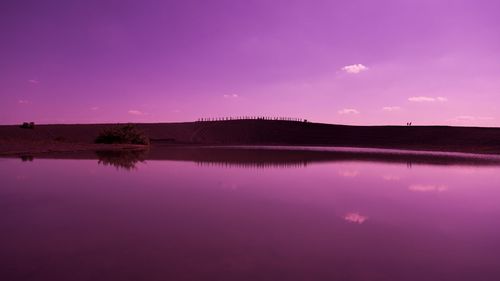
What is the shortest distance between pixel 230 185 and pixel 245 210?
541 cm

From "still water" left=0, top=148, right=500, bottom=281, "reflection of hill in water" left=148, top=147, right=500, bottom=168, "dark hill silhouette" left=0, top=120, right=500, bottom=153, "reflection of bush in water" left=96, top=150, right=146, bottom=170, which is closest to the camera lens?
"still water" left=0, top=148, right=500, bottom=281

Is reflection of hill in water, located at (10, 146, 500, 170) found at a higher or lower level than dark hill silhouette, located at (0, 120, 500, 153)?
lower

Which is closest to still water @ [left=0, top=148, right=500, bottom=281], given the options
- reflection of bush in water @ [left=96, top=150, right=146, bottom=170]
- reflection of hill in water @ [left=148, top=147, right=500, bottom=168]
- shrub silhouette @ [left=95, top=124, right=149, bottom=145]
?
reflection of bush in water @ [left=96, top=150, right=146, bottom=170]

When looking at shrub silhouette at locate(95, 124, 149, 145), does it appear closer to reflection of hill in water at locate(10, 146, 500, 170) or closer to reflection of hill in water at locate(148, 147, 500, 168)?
reflection of hill in water at locate(10, 146, 500, 170)

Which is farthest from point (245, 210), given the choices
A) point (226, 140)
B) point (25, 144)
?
point (226, 140)

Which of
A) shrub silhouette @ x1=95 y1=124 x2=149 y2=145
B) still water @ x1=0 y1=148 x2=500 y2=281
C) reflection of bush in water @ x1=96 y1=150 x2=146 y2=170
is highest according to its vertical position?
shrub silhouette @ x1=95 y1=124 x2=149 y2=145

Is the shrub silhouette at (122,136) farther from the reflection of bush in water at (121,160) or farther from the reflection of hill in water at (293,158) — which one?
the reflection of bush in water at (121,160)

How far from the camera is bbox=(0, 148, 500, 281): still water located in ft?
20.7

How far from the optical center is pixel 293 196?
1380 centimetres

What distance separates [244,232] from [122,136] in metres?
53.0

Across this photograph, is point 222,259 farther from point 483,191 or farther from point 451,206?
point 483,191

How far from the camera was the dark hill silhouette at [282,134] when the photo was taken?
74625mm

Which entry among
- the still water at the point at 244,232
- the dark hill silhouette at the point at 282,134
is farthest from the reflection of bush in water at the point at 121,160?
the dark hill silhouette at the point at 282,134

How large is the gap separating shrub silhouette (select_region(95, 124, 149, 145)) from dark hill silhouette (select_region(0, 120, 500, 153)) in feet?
38.7
